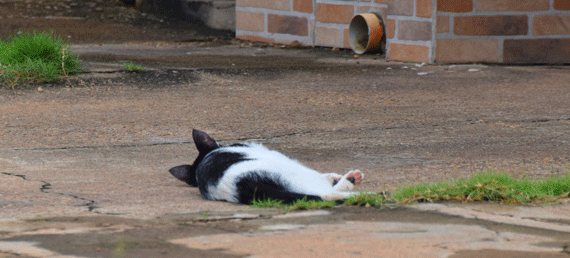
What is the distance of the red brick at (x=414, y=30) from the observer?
322 inches

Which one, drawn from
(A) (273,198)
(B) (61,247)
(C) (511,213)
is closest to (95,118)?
(A) (273,198)

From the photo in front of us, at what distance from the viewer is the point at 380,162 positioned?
4199mm

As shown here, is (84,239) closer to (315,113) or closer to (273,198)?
(273,198)

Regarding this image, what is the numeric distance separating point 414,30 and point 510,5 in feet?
3.30

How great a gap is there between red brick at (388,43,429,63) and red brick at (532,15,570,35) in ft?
3.73

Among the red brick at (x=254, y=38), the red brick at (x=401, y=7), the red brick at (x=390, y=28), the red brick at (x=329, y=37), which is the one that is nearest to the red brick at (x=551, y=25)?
the red brick at (x=401, y=7)

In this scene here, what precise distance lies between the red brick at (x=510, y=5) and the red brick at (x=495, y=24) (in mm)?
92

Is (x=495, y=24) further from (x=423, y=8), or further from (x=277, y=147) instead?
(x=277, y=147)

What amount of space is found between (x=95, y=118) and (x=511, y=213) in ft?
10.8

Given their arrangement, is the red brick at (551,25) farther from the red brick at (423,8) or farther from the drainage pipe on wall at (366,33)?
the drainage pipe on wall at (366,33)

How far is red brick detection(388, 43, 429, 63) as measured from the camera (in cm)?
826

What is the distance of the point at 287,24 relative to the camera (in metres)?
10.3

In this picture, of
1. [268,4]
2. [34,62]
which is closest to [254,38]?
[268,4]

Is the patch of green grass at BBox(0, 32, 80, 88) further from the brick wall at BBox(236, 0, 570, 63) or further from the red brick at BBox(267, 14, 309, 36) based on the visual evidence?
the red brick at BBox(267, 14, 309, 36)
